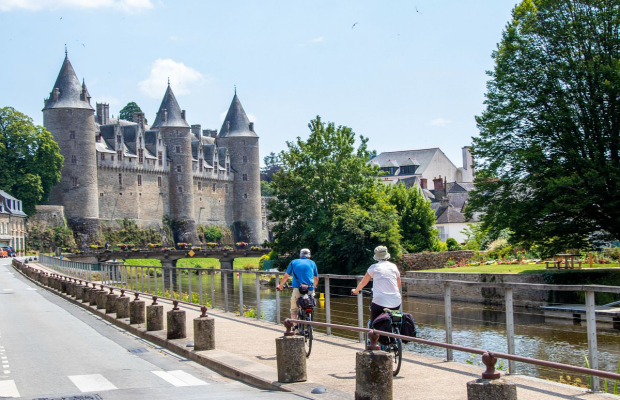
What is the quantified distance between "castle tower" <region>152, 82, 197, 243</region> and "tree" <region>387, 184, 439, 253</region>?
148 feet

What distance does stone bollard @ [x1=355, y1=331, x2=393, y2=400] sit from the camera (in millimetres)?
7023

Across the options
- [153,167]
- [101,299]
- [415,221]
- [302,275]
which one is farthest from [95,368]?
[153,167]

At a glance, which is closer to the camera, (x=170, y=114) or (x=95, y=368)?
(x=95, y=368)

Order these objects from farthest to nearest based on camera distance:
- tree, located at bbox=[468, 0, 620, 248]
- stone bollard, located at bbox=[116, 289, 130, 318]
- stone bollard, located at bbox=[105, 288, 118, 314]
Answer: tree, located at bbox=[468, 0, 620, 248]
stone bollard, located at bbox=[105, 288, 118, 314]
stone bollard, located at bbox=[116, 289, 130, 318]

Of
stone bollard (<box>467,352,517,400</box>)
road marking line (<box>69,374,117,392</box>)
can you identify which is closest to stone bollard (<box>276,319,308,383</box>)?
road marking line (<box>69,374,117,392</box>)

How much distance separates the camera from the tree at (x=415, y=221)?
5709 cm

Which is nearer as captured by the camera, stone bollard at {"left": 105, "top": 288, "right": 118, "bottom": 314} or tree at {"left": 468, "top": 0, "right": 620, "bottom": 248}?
stone bollard at {"left": 105, "top": 288, "right": 118, "bottom": 314}

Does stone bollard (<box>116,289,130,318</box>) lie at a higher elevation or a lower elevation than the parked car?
lower

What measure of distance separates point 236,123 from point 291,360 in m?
101

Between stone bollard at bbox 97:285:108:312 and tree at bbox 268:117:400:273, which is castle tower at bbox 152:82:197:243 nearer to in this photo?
tree at bbox 268:117:400:273

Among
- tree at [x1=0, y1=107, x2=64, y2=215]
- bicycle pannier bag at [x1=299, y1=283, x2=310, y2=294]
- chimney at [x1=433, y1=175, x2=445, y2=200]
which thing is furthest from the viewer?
chimney at [x1=433, y1=175, x2=445, y2=200]

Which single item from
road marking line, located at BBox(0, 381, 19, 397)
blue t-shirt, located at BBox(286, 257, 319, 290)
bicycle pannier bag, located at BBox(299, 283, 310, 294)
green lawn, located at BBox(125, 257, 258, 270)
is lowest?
green lawn, located at BBox(125, 257, 258, 270)

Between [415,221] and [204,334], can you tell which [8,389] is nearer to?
[204,334]

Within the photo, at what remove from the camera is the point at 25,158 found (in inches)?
3027
